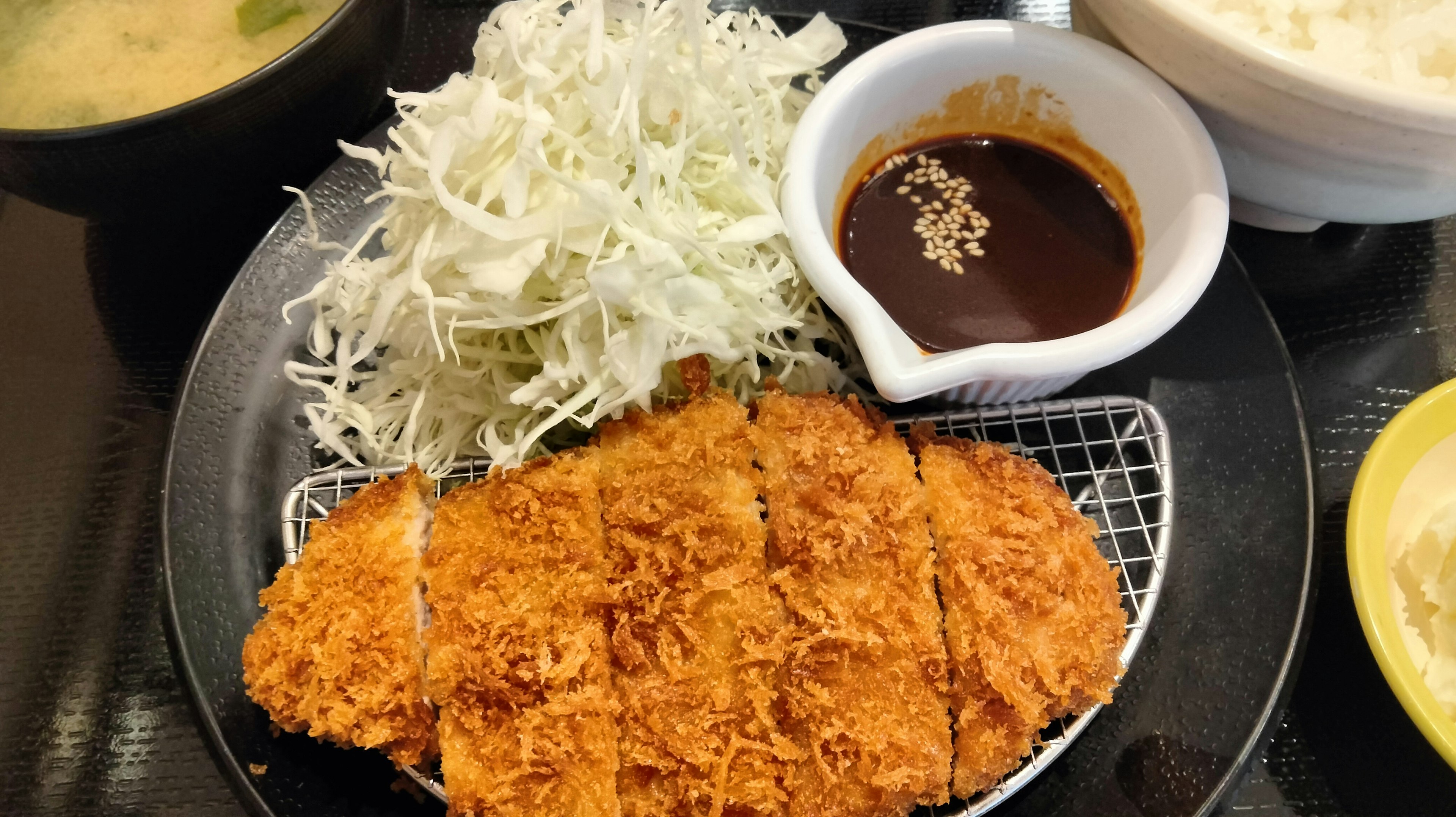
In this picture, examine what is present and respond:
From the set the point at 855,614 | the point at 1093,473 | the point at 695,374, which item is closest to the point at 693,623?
the point at 855,614

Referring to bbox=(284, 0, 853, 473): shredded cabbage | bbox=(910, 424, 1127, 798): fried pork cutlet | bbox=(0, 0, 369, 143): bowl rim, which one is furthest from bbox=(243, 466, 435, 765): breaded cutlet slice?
bbox=(910, 424, 1127, 798): fried pork cutlet

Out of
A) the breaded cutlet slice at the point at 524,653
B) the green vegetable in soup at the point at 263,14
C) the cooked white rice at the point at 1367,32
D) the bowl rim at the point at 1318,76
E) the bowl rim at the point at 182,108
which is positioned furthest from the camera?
the green vegetable in soup at the point at 263,14

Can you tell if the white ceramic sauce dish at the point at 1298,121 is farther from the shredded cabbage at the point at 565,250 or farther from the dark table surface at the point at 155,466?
the shredded cabbage at the point at 565,250

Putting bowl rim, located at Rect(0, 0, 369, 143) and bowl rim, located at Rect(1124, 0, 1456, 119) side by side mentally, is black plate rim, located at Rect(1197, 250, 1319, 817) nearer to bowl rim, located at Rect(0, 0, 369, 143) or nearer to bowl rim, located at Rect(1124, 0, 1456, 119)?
bowl rim, located at Rect(1124, 0, 1456, 119)

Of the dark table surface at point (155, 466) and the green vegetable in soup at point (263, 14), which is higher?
the green vegetable in soup at point (263, 14)

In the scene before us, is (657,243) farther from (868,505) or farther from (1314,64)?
(1314,64)

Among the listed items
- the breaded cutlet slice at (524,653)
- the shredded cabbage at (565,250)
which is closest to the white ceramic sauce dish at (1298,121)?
the shredded cabbage at (565,250)

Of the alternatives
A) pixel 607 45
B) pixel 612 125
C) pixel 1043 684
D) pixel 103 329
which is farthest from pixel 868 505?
pixel 103 329
